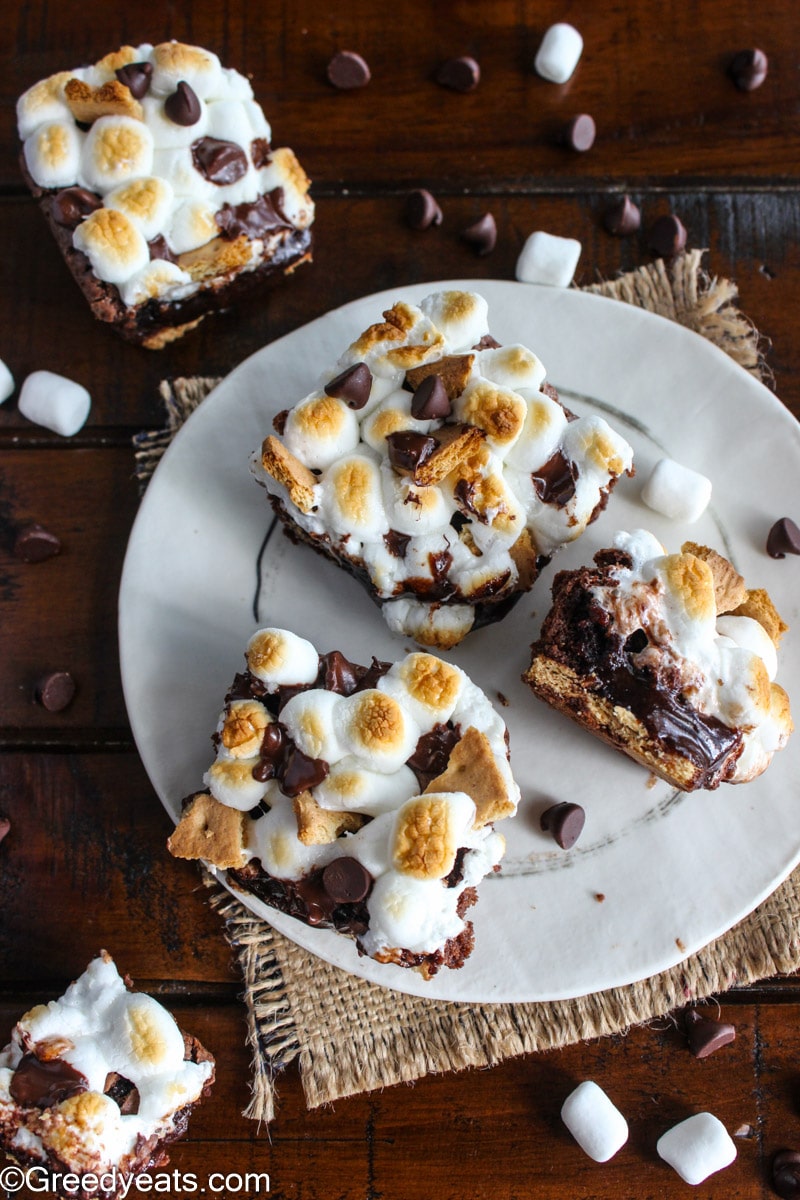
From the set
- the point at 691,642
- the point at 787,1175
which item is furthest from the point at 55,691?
the point at 787,1175

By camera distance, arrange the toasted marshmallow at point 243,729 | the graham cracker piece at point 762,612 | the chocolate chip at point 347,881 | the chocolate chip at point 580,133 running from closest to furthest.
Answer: the chocolate chip at point 347,881 → the toasted marshmallow at point 243,729 → the graham cracker piece at point 762,612 → the chocolate chip at point 580,133

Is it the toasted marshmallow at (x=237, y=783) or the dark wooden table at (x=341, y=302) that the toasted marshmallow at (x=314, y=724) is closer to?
the toasted marshmallow at (x=237, y=783)

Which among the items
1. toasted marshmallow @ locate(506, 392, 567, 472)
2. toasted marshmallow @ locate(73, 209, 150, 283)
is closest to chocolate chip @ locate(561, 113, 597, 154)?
toasted marshmallow @ locate(506, 392, 567, 472)

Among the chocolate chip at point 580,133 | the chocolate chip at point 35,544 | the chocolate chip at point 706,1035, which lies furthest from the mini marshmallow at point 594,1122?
the chocolate chip at point 580,133

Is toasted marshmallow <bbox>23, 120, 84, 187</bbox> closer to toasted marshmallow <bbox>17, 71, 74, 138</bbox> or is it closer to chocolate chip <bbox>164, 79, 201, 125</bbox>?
toasted marshmallow <bbox>17, 71, 74, 138</bbox>

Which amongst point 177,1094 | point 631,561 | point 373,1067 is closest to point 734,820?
point 631,561

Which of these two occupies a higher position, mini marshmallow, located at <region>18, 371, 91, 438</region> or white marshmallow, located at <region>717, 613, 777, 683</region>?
mini marshmallow, located at <region>18, 371, 91, 438</region>

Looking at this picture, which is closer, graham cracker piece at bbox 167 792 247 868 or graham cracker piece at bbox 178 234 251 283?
graham cracker piece at bbox 167 792 247 868
